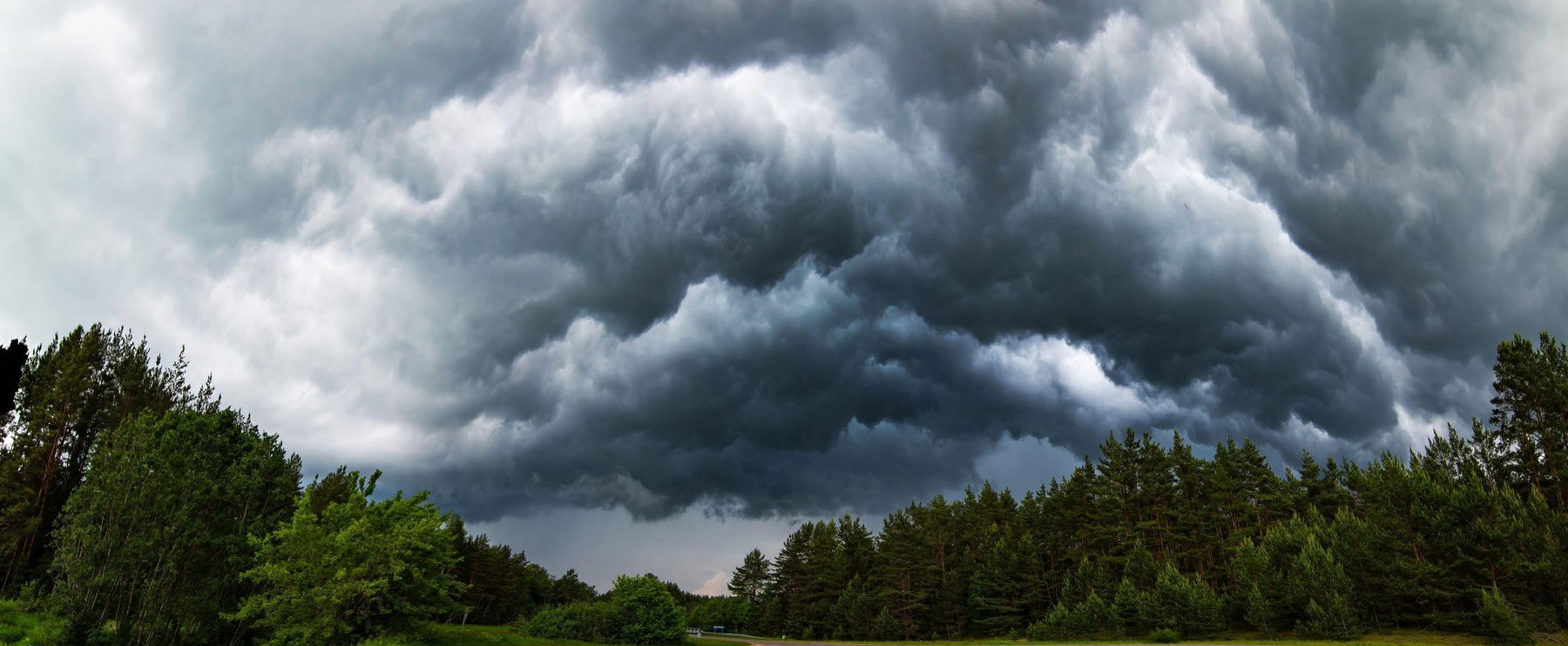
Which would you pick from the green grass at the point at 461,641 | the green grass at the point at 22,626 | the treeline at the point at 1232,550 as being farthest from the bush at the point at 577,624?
the green grass at the point at 22,626

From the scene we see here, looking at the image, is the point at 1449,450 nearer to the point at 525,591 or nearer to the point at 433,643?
the point at 433,643

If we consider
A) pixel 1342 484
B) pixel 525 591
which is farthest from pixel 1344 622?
pixel 525 591

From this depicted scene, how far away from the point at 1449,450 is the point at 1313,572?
3066cm

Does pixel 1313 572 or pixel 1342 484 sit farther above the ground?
pixel 1342 484

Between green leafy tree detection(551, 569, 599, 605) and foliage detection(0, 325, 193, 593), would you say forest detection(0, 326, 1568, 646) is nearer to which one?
foliage detection(0, 325, 193, 593)

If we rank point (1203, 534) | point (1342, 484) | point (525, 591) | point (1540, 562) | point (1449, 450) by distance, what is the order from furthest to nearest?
point (525, 591)
point (1342, 484)
point (1203, 534)
point (1449, 450)
point (1540, 562)

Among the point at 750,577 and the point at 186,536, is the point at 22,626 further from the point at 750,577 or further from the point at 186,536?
the point at 750,577

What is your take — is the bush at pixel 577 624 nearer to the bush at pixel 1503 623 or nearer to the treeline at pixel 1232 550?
the treeline at pixel 1232 550

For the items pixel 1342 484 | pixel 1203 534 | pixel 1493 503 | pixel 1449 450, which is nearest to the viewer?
pixel 1493 503

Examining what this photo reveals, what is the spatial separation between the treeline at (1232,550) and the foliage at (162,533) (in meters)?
77.7

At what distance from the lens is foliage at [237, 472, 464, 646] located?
53.8 meters

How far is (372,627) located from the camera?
57.2 meters

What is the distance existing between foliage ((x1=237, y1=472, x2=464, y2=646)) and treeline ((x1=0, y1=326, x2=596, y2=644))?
0.13m

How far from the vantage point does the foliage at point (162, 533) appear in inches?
2018
